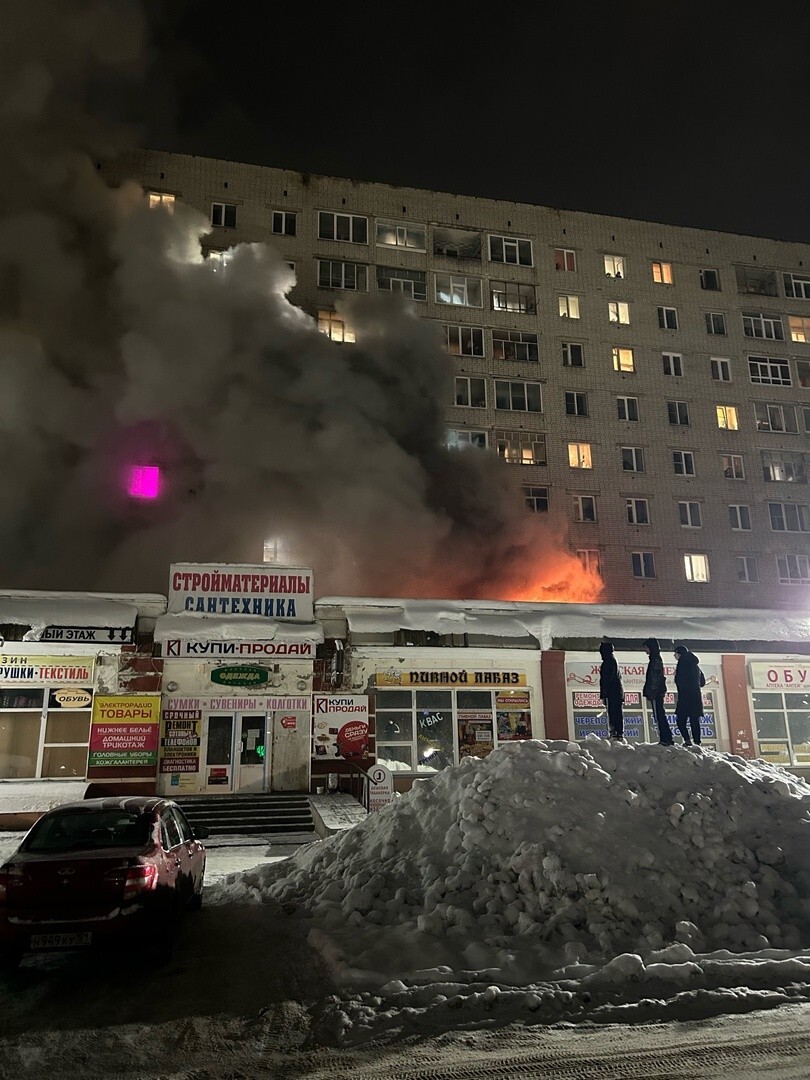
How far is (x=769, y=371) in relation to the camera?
34.8 meters

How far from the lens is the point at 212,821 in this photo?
1655 cm

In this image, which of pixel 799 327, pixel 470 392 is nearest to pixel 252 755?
pixel 470 392

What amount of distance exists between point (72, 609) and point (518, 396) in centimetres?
A: 2024

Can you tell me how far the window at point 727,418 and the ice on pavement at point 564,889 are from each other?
87.1ft

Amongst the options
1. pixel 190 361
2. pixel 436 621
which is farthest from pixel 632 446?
pixel 190 361

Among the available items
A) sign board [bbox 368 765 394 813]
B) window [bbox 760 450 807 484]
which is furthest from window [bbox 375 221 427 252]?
sign board [bbox 368 765 394 813]

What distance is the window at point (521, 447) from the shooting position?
30766 millimetres

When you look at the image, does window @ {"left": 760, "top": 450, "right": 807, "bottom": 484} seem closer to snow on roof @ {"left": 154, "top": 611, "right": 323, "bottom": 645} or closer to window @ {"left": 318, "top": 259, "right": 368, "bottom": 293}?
window @ {"left": 318, "top": 259, "right": 368, "bottom": 293}

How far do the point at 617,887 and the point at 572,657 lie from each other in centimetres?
1386

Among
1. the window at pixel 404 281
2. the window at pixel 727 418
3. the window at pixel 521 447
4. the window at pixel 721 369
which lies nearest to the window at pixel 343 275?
the window at pixel 404 281

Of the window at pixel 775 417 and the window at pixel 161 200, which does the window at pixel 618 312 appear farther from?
the window at pixel 161 200

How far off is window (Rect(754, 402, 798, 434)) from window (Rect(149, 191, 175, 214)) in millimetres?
26962

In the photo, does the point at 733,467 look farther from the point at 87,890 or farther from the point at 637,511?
the point at 87,890

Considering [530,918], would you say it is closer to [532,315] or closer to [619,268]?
[532,315]
